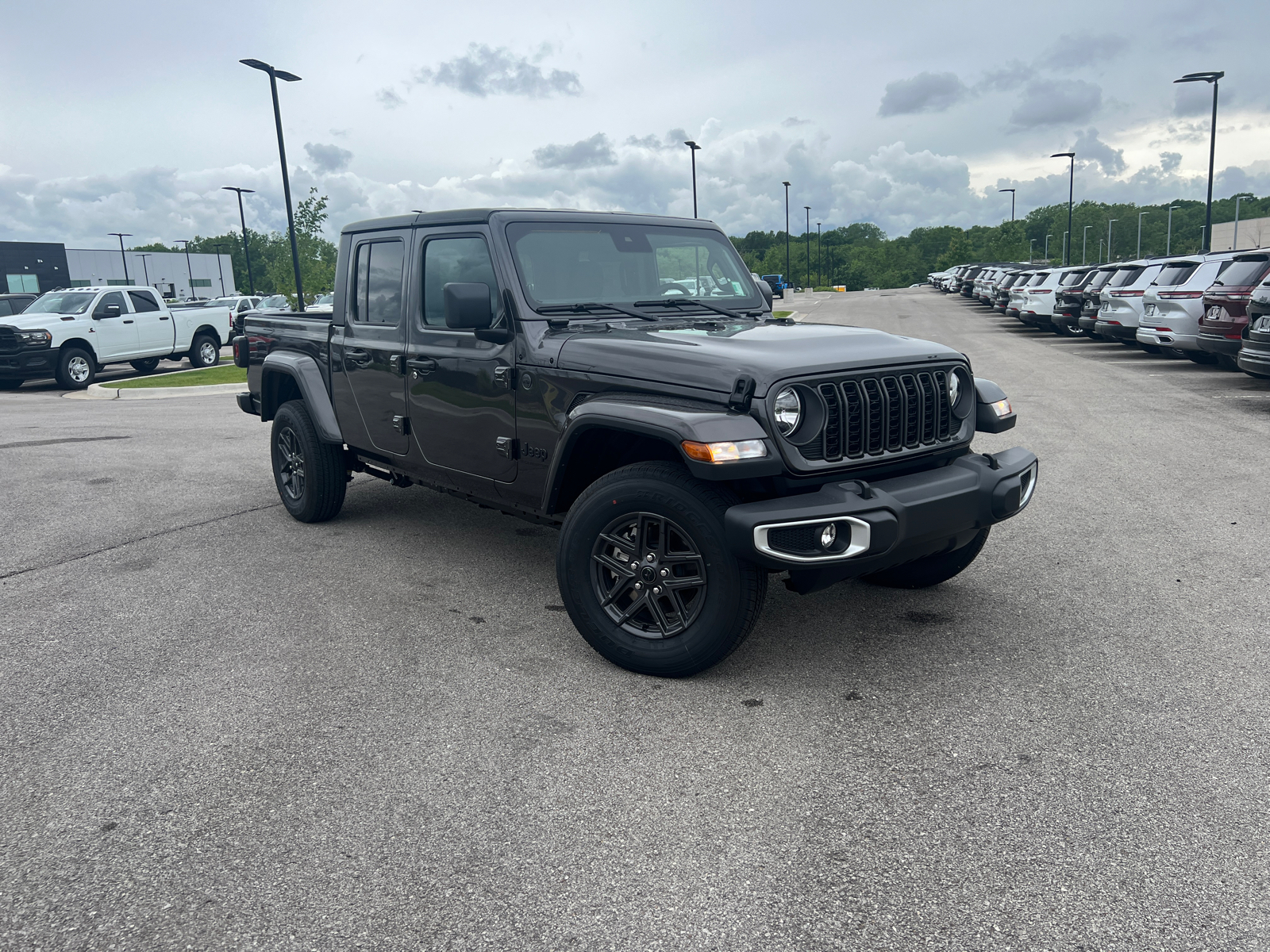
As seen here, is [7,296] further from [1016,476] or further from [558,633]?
[1016,476]

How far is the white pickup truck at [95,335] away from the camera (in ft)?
56.7

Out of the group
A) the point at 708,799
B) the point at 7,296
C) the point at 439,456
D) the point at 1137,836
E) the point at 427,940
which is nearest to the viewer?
the point at 427,940

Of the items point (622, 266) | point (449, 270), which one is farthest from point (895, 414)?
point (449, 270)

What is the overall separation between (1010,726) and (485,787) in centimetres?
186

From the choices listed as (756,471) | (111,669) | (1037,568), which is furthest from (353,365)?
(1037,568)

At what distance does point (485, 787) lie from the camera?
314 centimetres

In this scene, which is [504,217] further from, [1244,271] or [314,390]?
[1244,271]

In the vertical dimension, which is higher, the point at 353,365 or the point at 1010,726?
the point at 353,365

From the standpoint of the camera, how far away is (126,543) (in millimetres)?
6270

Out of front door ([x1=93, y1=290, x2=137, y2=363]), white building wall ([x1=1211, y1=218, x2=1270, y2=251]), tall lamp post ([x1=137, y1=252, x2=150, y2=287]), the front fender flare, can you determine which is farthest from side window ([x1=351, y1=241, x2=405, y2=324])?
tall lamp post ([x1=137, y1=252, x2=150, y2=287])

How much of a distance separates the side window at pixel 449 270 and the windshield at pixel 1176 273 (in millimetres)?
13778

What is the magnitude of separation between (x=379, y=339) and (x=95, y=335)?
15.7 m

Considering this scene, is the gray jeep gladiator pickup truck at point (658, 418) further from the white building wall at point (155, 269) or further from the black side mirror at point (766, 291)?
the white building wall at point (155, 269)

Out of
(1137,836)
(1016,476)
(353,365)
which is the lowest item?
(1137,836)
